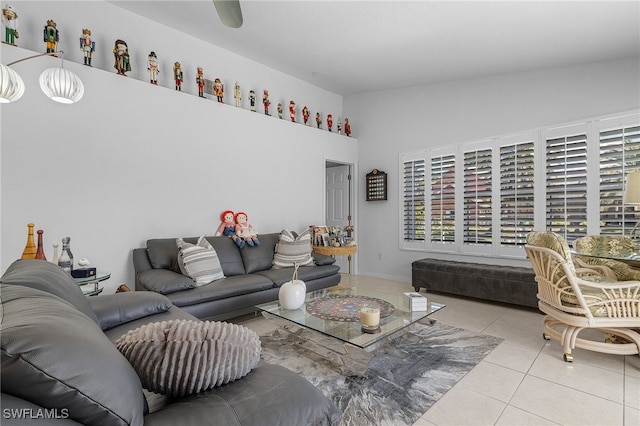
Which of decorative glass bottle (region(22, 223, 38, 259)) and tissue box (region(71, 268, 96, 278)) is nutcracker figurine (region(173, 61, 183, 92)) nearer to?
decorative glass bottle (region(22, 223, 38, 259))

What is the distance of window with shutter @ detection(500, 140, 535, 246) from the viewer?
4184 mm

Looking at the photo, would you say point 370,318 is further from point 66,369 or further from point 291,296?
point 66,369

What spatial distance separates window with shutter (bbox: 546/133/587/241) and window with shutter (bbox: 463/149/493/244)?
0.70 metres

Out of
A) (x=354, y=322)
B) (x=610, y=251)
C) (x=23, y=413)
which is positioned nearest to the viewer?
(x=23, y=413)

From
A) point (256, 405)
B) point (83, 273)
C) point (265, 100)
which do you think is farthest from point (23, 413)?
point (265, 100)

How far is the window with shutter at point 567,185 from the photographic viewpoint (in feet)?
12.4

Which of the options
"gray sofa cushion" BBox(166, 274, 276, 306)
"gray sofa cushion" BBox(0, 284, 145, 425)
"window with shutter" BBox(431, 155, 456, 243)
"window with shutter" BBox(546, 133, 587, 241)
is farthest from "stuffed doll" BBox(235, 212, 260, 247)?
"window with shutter" BBox(546, 133, 587, 241)

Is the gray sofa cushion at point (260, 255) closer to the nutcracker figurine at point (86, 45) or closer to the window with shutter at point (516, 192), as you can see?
the nutcracker figurine at point (86, 45)

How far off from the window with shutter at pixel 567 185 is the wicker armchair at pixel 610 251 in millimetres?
863

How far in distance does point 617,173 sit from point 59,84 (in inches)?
216

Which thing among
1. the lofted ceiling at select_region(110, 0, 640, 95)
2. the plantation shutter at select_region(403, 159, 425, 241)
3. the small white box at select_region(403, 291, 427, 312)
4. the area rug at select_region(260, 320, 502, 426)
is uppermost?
the lofted ceiling at select_region(110, 0, 640, 95)

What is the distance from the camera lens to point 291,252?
4.12m

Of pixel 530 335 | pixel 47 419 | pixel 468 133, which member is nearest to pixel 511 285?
pixel 530 335

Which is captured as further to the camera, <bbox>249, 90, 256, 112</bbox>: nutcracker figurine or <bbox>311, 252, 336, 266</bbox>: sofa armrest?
<bbox>249, 90, 256, 112</bbox>: nutcracker figurine
